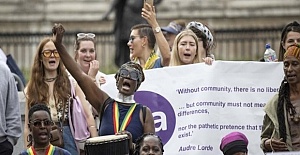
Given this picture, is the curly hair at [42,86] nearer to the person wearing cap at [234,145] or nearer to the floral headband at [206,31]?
the floral headband at [206,31]

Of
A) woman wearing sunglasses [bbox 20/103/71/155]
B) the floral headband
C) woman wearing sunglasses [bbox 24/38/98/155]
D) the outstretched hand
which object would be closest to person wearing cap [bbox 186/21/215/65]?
the floral headband

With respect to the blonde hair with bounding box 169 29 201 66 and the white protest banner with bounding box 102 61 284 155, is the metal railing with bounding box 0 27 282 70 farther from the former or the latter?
the white protest banner with bounding box 102 61 284 155

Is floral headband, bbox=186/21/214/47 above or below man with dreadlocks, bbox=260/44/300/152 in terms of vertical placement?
above

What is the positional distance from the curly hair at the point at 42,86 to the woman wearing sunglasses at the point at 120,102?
3.14ft

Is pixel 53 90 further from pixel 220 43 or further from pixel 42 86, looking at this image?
pixel 220 43

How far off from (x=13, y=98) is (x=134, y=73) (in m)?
1.56

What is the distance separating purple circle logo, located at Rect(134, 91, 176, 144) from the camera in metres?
15.2

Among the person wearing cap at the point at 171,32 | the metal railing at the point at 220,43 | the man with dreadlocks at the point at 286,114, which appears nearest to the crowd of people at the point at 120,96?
the man with dreadlocks at the point at 286,114

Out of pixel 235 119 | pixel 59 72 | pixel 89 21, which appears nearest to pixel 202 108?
pixel 235 119

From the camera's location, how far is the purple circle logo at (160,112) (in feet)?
49.8

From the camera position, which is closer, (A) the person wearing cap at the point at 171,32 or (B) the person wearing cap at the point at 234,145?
(B) the person wearing cap at the point at 234,145

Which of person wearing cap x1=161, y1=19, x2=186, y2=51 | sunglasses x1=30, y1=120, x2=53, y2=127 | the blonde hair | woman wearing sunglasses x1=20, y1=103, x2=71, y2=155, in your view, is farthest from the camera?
person wearing cap x1=161, y1=19, x2=186, y2=51

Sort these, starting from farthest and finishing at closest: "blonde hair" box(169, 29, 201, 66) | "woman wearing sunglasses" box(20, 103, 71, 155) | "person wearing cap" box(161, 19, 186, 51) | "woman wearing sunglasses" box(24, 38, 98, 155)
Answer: "person wearing cap" box(161, 19, 186, 51) < "blonde hair" box(169, 29, 201, 66) < "woman wearing sunglasses" box(24, 38, 98, 155) < "woman wearing sunglasses" box(20, 103, 71, 155)

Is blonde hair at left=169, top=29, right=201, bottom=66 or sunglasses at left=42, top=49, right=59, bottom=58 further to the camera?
blonde hair at left=169, top=29, right=201, bottom=66
